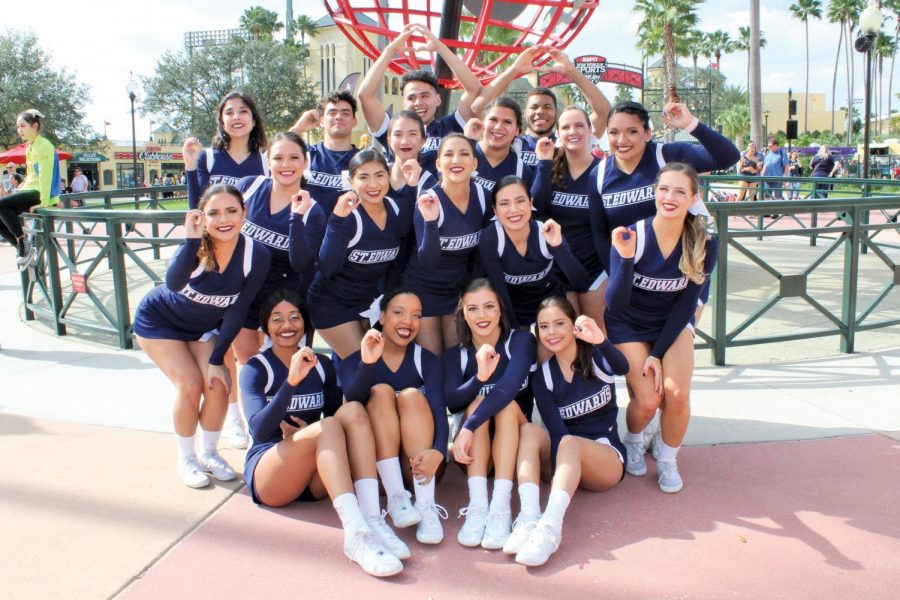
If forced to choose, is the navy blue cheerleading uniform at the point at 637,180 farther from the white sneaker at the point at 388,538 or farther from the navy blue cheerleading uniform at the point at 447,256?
the white sneaker at the point at 388,538

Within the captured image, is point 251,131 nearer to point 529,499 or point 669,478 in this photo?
point 529,499

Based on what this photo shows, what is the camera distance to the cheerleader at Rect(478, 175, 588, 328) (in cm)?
385

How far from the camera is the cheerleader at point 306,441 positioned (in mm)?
2986

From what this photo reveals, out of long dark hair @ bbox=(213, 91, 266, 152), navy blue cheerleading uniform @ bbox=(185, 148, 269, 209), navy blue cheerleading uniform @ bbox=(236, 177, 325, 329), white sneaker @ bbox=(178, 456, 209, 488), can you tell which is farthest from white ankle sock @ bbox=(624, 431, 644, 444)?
long dark hair @ bbox=(213, 91, 266, 152)

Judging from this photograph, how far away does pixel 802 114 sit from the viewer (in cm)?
9100

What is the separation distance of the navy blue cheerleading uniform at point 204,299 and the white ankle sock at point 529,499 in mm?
1642

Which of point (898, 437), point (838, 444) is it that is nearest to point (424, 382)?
point (838, 444)

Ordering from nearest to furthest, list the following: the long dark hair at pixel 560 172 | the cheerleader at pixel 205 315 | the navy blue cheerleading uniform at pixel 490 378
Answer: the navy blue cheerleading uniform at pixel 490 378
the cheerleader at pixel 205 315
the long dark hair at pixel 560 172

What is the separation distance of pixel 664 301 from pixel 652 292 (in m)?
0.08

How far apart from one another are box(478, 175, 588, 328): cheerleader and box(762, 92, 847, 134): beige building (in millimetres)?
80213

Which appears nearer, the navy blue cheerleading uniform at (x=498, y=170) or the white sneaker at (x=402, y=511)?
the white sneaker at (x=402, y=511)

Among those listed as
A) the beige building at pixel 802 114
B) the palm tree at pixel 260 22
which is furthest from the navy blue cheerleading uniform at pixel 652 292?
the beige building at pixel 802 114

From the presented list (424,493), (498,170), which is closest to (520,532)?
(424,493)

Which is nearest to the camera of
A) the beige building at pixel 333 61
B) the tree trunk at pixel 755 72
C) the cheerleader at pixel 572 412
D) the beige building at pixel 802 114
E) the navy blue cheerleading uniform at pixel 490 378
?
the cheerleader at pixel 572 412
